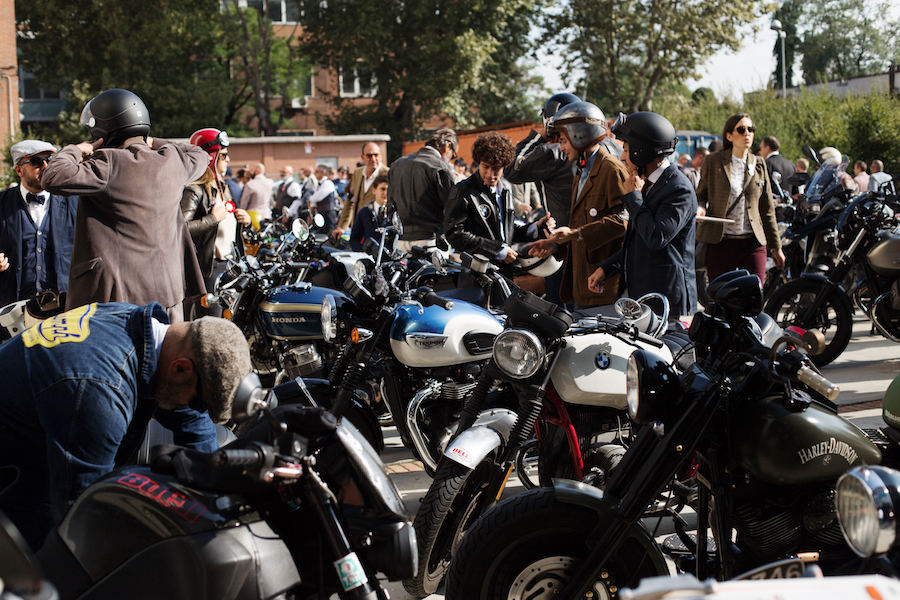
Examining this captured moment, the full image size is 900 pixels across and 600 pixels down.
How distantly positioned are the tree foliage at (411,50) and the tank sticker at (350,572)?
111 feet

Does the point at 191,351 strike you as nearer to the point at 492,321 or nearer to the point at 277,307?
the point at 492,321

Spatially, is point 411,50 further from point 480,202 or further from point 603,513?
point 603,513

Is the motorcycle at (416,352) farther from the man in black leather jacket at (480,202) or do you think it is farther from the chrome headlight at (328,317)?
the man in black leather jacket at (480,202)

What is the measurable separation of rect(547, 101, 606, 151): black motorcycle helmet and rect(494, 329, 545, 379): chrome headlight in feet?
6.71

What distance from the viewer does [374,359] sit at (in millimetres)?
4695

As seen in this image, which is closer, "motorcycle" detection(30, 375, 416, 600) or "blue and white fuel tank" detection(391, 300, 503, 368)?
"motorcycle" detection(30, 375, 416, 600)

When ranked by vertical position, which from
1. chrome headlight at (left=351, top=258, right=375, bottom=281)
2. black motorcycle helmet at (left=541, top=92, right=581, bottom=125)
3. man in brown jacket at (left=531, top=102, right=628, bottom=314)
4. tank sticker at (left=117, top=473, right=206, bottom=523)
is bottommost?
tank sticker at (left=117, top=473, right=206, bottom=523)

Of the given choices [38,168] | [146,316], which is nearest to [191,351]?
[146,316]

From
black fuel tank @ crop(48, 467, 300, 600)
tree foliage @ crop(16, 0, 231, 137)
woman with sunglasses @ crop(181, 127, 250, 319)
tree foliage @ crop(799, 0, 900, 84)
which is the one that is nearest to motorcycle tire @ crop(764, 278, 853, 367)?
woman with sunglasses @ crop(181, 127, 250, 319)

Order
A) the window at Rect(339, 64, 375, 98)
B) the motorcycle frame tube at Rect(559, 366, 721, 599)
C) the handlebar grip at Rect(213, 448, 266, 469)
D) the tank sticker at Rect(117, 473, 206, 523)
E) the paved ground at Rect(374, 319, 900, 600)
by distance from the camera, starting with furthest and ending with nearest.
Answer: the window at Rect(339, 64, 375, 98) → the paved ground at Rect(374, 319, 900, 600) → the motorcycle frame tube at Rect(559, 366, 721, 599) → the tank sticker at Rect(117, 473, 206, 523) → the handlebar grip at Rect(213, 448, 266, 469)

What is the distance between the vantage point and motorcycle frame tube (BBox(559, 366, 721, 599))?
2.64 m

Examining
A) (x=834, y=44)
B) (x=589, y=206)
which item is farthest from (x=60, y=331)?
(x=834, y=44)

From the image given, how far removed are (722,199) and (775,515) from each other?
4337mm

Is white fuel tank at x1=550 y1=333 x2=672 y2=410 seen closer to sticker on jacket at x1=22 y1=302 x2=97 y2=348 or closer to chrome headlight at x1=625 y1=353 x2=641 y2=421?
chrome headlight at x1=625 y1=353 x2=641 y2=421
